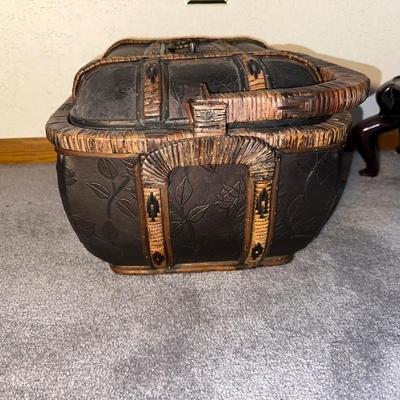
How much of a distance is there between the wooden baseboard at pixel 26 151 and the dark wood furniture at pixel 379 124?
1.33 metres

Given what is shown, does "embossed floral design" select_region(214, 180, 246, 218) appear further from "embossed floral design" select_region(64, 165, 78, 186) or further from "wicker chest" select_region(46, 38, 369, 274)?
"embossed floral design" select_region(64, 165, 78, 186)

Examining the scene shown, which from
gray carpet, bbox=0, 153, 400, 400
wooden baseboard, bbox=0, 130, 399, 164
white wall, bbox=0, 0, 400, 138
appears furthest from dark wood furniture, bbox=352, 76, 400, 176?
wooden baseboard, bbox=0, 130, 399, 164

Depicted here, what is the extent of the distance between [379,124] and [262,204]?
0.92m

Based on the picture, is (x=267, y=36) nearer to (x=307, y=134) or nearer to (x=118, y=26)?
(x=118, y=26)

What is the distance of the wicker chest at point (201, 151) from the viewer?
91cm

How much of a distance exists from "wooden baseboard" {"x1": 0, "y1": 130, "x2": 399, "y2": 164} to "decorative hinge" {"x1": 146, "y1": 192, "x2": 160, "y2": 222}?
3.68 ft

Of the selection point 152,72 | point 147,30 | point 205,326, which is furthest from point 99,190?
point 147,30

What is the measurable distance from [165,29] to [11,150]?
0.87 metres

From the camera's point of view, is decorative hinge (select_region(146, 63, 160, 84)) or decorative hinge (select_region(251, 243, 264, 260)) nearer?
decorative hinge (select_region(146, 63, 160, 84))

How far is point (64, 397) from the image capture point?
83 centimetres

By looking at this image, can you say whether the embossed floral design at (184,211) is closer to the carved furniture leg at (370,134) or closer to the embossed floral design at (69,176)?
the embossed floral design at (69,176)

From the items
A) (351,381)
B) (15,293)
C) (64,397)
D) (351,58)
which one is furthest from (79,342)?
(351,58)

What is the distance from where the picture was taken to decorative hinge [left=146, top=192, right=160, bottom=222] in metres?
0.97

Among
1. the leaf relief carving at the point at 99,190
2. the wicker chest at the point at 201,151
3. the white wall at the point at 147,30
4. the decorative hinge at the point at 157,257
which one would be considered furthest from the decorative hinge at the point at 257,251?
the white wall at the point at 147,30
